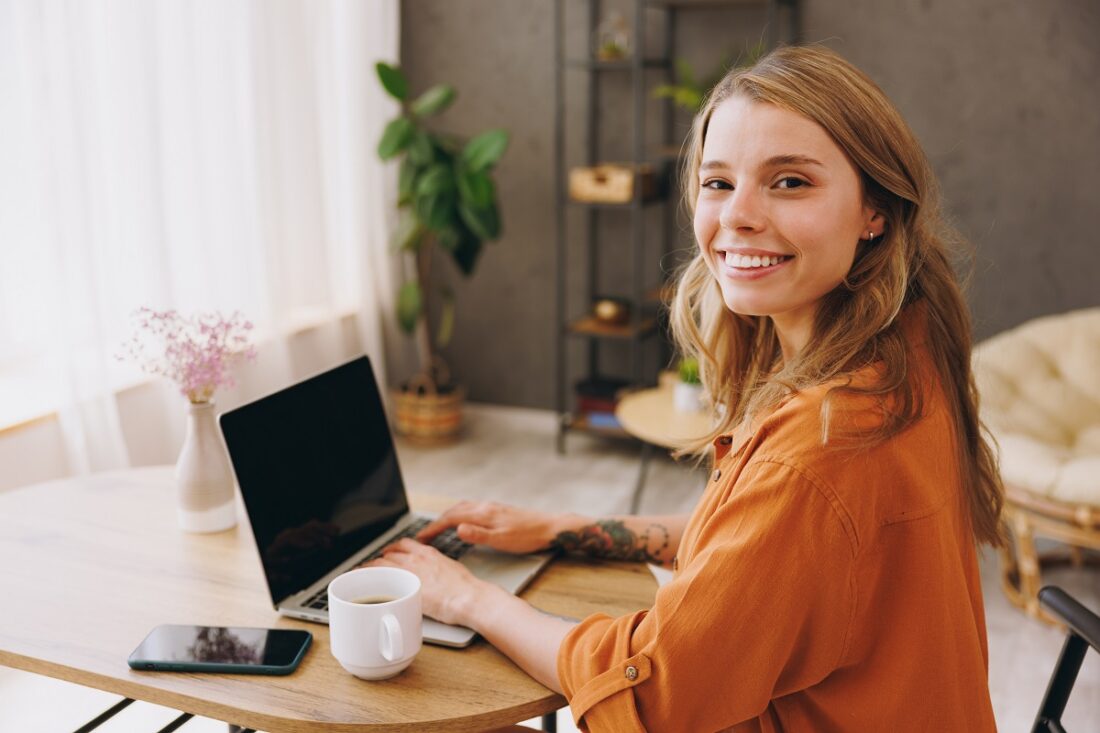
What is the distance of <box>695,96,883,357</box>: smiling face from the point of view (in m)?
1.03

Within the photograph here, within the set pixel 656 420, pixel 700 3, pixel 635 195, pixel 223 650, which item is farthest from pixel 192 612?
pixel 700 3

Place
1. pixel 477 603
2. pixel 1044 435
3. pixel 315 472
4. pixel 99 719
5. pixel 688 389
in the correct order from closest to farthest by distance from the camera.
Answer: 1. pixel 477 603
2. pixel 315 472
3. pixel 99 719
4. pixel 1044 435
5. pixel 688 389

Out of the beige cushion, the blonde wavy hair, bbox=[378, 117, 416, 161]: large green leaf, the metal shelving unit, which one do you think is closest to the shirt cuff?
the blonde wavy hair

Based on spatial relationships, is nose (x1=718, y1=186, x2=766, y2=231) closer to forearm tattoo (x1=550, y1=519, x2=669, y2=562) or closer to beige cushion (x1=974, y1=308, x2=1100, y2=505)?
forearm tattoo (x1=550, y1=519, x2=669, y2=562)

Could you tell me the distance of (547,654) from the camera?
3.48 feet

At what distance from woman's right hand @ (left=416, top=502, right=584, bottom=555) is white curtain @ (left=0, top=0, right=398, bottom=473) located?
177 centimetres

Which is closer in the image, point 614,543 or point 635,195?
point 614,543

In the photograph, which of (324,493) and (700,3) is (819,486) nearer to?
(324,493)

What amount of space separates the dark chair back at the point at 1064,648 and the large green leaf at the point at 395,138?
3.12 metres

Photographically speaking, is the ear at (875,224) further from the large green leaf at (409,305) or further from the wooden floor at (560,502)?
the large green leaf at (409,305)

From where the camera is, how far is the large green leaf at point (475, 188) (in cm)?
390

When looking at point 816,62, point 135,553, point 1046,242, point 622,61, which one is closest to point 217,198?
point 622,61

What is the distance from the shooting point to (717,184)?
111 centimetres

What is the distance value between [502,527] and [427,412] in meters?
2.85
